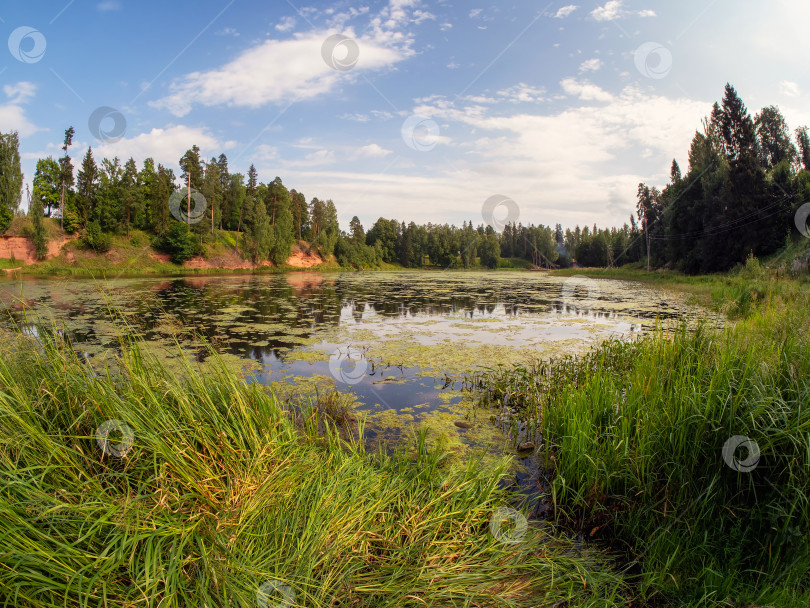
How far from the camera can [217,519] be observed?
7.73 ft

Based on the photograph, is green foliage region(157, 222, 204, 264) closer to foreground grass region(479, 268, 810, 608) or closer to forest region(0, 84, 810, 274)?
forest region(0, 84, 810, 274)

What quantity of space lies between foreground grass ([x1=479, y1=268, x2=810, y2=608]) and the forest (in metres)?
38.4

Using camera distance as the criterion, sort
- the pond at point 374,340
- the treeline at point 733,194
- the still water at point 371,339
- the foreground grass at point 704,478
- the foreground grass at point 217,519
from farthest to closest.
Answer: the treeline at point 733,194 < the still water at point 371,339 < the pond at point 374,340 < the foreground grass at point 704,478 < the foreground grass at point 217,519

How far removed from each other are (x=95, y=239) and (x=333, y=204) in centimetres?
4211

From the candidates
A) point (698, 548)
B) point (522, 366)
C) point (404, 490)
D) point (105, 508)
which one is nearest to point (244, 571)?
point (105, 508)

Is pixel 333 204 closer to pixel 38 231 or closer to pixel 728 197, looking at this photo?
pixel 38 231

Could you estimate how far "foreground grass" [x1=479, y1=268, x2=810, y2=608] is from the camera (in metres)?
2.55

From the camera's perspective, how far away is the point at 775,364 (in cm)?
357

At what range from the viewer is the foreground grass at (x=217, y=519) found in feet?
6.33

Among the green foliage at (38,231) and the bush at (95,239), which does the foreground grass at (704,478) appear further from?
the bush at (95,239)

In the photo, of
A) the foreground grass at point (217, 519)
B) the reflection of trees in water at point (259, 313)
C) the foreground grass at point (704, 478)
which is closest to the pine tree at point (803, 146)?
the reflection of trees in water at point (259, 313)

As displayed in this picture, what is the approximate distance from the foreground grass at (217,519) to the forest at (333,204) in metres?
40.6

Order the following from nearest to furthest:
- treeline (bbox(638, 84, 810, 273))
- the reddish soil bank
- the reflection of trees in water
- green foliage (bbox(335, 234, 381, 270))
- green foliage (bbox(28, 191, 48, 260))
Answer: the reflection of trees in water
treeline (bbox(638, 84, 810, 273))
green foliage (bbox(28, 191, 48, 260))
the reddish soil bank
green foliage (bbox(335, 234, 381, 270))

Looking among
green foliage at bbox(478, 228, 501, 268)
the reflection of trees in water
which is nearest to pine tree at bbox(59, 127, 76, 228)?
the reflection of trees in water
